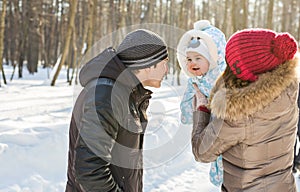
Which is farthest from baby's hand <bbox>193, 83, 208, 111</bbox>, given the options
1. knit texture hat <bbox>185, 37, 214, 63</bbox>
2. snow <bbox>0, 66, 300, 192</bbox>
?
snow <bbox>0, 66, 300, 192</bbox>

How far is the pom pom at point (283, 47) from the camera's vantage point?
1740 millimetres

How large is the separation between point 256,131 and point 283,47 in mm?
429

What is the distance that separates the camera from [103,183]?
60.6 inches

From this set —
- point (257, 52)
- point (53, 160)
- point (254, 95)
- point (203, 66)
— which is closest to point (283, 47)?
point (257, 52)

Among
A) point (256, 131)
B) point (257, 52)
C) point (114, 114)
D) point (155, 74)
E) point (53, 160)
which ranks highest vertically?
point (257, 52)

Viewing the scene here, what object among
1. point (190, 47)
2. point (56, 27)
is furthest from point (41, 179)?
point (56, 27)

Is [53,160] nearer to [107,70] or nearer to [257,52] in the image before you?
[107,70]

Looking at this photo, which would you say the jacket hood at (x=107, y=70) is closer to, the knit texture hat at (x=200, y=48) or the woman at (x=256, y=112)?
the woman at (x=256, y=112)

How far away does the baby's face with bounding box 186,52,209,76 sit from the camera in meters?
2.49

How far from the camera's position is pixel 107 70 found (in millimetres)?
1593

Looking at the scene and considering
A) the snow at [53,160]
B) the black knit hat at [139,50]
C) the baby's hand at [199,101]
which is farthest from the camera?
the snow at [53,160]

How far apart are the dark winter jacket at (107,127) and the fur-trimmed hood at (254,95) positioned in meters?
0.37

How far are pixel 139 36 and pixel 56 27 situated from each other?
32.8m

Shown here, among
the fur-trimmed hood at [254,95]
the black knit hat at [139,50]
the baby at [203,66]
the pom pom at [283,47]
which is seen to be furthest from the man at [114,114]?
the baby at [203,66]
